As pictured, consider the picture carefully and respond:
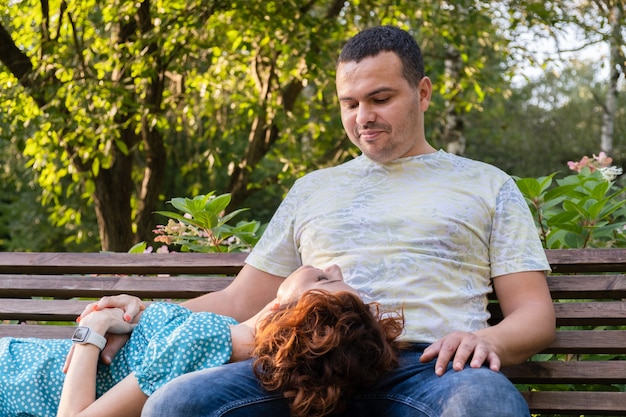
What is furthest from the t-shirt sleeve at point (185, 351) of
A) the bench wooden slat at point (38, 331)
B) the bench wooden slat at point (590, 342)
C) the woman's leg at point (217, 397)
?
the bench wooden slat at point (590, 342)

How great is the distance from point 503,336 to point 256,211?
52.2 feet

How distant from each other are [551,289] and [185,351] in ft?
4.05

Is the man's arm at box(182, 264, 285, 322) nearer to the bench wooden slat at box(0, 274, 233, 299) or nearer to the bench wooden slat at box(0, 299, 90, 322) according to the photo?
the bench wooden slat at box(0, 274, 233, 299)

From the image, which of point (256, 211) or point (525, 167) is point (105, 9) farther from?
point (525, 167)

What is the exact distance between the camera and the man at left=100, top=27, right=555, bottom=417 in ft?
6.97

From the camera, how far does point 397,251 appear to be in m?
2.62

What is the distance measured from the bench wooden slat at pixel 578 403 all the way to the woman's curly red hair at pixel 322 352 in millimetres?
679

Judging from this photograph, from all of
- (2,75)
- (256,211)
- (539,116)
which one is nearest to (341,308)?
(2,75)

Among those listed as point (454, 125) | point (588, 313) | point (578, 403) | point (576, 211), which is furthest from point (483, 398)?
point (454, 125)

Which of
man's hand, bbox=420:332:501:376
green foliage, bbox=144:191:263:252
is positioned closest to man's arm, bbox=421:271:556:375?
man's hand, bbox=420:332:501:376

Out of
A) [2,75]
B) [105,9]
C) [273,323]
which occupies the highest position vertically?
[105,9]

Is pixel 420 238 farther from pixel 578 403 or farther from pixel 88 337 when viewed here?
pixel 88 337

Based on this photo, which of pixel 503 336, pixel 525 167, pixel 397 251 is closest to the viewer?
pixel 503 336

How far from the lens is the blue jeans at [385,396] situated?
76.0 inches
